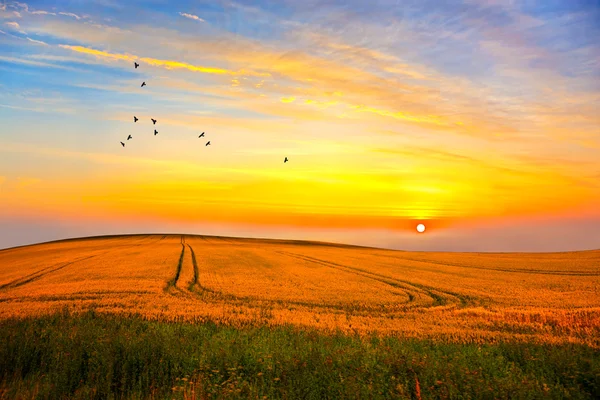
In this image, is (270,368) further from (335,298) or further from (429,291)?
(429,291)

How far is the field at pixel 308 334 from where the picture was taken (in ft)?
30.9

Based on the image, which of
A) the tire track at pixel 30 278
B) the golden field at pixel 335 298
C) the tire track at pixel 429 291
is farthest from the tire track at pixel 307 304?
the tire track at pixel 30 278

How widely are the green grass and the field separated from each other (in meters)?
0.04

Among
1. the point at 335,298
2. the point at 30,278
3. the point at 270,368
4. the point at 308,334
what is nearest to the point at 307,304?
the point at 335,298

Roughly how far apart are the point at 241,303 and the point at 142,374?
14.0 meters

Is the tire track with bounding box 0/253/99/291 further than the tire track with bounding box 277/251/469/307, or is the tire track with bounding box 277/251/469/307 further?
the tire track with bounding box 0/253/99/291

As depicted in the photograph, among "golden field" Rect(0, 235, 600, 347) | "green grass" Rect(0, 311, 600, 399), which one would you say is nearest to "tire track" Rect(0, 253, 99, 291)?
"golden field" Rect(0, 235, 600, 347)

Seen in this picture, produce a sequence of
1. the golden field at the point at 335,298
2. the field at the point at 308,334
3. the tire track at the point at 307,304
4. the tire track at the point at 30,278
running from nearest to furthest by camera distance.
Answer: the field at the point at 308,334 < the golden field at the point at 335,298 < the tire track at the point at 307,304 < the tire track at the point at 30,278

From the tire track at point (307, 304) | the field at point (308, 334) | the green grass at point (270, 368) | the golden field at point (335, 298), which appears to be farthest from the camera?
the tire track at point (307, 304)

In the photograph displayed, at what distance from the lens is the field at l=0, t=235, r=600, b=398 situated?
9.42 m

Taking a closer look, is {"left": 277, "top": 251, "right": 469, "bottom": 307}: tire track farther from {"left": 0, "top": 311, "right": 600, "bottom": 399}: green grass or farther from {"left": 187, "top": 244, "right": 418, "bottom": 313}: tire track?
{"left": 0, "top": 311, "right": 600, "bottom": 399}: green grass

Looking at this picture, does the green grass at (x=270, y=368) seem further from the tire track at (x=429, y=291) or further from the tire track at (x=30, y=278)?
the tire track at (x=30, y=278)

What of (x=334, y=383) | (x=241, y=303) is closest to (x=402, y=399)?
(x=334, y=383)

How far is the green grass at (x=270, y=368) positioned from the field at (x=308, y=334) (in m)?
0.04
